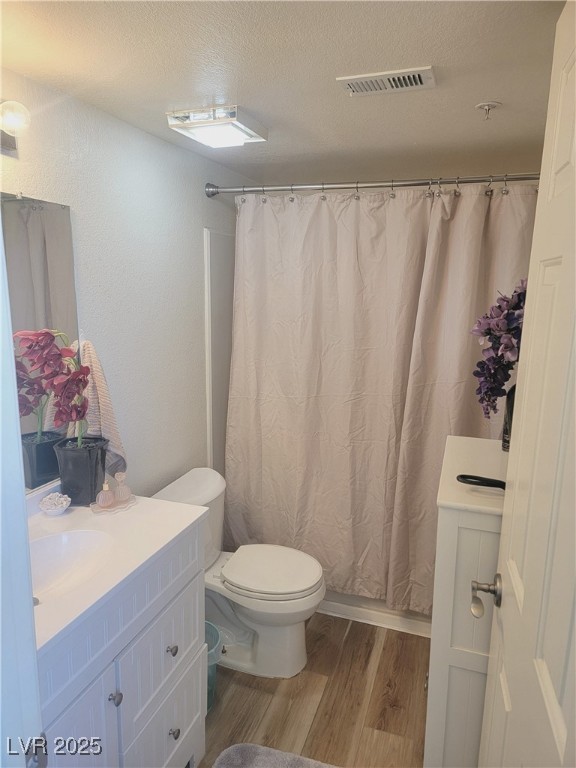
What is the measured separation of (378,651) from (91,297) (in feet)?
6.60

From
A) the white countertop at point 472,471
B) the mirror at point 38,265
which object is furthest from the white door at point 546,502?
the mirror at point 38,265

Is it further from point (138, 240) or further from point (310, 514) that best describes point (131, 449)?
point (310, 514)

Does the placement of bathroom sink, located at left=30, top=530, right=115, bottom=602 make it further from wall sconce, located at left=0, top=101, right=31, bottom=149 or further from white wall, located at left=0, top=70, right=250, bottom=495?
wall sconce, located at left=0, top=101, right=31, bottom=149

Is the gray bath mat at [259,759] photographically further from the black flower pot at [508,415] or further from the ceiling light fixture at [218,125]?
the ceiling light fixture at [218,125]

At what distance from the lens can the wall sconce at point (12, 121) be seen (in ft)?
4.63

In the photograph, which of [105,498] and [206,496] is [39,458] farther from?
[206,496]

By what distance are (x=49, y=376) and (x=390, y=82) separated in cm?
130

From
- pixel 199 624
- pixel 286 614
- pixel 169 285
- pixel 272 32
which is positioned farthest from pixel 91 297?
pixel 286 614

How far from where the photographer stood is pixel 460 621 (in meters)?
1.50

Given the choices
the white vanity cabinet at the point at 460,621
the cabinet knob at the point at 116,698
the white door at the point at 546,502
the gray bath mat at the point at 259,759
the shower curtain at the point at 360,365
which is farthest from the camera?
the shower curtain at the point at 360,365

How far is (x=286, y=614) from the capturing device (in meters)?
2.11

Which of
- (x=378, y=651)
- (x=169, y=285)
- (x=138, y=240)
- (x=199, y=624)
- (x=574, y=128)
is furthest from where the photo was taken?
(x=378, y=651)

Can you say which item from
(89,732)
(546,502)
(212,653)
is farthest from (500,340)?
(212,653)

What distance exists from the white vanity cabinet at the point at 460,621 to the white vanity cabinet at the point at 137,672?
76 centimetres
